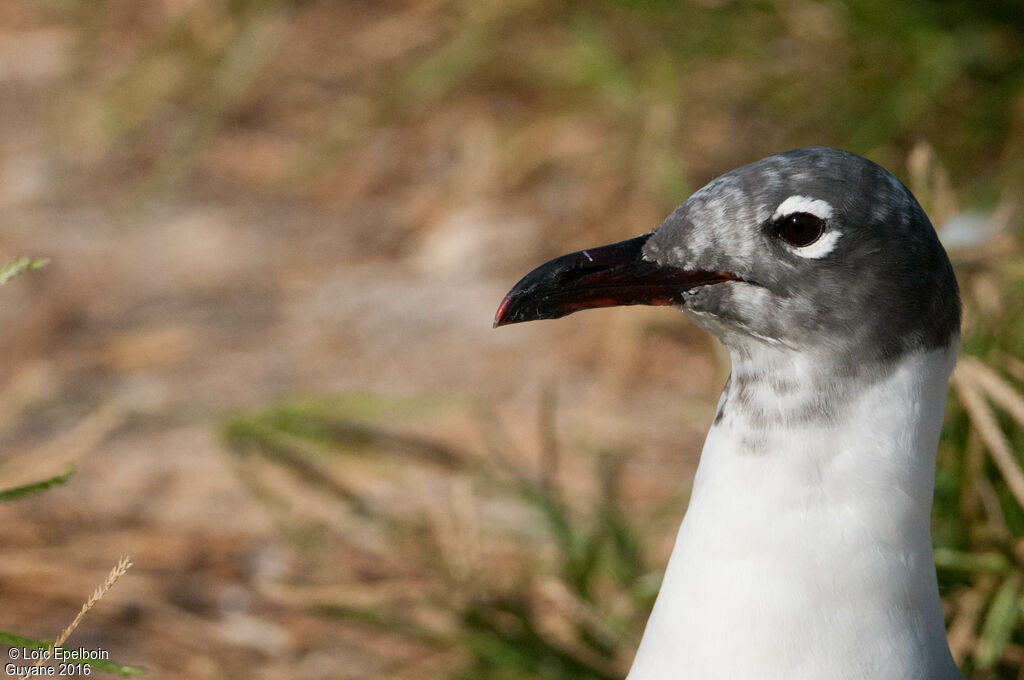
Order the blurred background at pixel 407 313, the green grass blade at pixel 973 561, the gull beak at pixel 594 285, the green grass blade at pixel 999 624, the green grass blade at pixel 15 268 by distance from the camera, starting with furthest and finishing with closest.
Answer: the blurred background at pixel 407 313
the green grass blade at pixel 973 561
the green grass blade at pixel 999 624
the gull beak at pixel 594 285
the green grass blade at pixel 15 268

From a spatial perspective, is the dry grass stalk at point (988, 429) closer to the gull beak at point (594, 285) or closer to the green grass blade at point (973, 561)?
the green grass blade at point (973, 561)

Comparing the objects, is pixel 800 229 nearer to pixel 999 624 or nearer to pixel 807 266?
pixel 807 266

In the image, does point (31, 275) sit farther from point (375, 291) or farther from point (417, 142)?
point (417, 142)

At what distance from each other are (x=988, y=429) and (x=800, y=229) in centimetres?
85

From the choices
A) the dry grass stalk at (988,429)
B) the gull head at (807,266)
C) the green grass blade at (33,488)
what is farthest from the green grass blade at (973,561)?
the green grass blade at (33,488)

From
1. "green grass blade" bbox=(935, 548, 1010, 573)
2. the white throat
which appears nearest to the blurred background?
"green grass blade" bbox=(935, 548, 1010, 573)

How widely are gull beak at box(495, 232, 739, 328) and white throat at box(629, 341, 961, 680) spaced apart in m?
0.20

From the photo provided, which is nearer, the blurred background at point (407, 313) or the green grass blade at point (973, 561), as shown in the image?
the green grass blade at point (973, 561)

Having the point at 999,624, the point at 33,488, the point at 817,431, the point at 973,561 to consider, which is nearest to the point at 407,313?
the point at 973,561

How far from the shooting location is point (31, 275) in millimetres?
4457

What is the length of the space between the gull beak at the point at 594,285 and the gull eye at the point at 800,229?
5.8 inches

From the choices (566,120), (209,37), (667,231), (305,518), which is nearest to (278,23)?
(209,37)

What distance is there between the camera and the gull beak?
1.81m

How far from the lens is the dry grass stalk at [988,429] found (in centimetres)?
228
